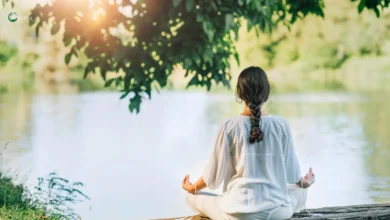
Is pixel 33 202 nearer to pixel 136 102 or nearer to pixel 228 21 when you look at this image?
pixel 136 102

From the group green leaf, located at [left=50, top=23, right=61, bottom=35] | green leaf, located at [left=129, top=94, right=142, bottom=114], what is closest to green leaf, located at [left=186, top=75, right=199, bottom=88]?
green leaf, located at [left=129, top=94, right=142, bottom=114]

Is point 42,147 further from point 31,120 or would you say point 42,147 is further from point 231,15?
point 231,15

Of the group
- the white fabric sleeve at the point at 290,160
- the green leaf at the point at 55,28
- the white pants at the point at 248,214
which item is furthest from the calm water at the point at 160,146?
the green leaf at the point at 55,28

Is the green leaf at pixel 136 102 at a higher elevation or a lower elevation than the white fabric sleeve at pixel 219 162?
higher

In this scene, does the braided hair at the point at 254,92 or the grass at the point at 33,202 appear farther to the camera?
the grass at the point at 33,202

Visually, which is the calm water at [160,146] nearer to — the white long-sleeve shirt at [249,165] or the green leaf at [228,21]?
the white long-sleeve shirt at [249,165]

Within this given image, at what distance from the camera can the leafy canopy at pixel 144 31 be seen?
5141 millimetres

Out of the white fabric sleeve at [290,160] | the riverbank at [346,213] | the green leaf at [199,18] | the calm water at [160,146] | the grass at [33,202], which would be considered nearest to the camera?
the white fabric sleeve at [290,160]

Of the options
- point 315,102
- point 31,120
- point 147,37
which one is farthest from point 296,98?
point 147,37

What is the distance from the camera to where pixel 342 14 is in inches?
1383

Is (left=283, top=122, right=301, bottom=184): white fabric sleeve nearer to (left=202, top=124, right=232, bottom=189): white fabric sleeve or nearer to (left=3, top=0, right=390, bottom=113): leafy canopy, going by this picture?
(left=202, top=124, right=232, bottom=189): white fabric sleeve

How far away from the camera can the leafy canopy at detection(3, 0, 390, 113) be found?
5.14 metres

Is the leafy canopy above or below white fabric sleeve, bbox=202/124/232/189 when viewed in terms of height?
above

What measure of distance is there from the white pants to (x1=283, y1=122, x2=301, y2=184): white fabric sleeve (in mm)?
69
